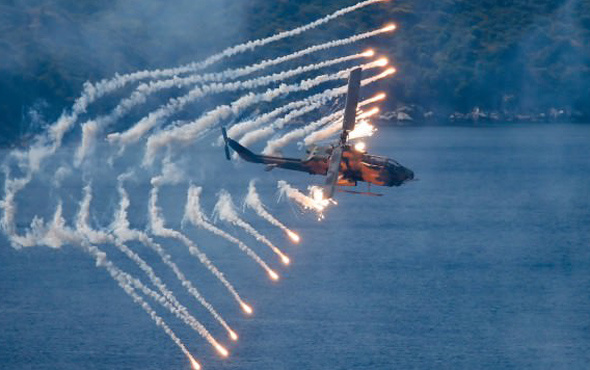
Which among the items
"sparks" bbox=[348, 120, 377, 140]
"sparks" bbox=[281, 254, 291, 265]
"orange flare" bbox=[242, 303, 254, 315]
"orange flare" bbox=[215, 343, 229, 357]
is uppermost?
"sparks" bbox=[281, 254, 291, 265]

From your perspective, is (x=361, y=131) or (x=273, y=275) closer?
(x=361, y=131)

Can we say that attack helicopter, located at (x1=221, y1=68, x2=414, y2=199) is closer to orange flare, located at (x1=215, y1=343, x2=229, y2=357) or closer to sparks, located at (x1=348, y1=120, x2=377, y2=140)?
sparks, located at (x1=348, y1=120, x2=377, y2=140)

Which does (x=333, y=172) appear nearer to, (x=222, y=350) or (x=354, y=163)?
(x=354, y=163)

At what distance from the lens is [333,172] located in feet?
279

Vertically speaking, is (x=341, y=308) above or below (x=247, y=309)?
above

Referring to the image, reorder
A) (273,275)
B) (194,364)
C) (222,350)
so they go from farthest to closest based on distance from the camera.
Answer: (273,275), (222,350), (194,364)

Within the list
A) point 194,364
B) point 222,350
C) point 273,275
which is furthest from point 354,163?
point 273,275

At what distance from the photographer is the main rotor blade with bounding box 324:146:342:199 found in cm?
8156

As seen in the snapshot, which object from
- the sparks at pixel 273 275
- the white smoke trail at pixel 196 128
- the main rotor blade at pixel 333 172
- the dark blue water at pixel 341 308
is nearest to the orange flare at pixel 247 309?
the dark blue water at pixel 341 308

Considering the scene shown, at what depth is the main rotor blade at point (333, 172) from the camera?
81.6 meters

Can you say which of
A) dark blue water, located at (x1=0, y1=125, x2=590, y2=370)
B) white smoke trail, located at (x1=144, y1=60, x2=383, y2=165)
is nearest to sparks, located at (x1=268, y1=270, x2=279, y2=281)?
dark blue water, located at (x1=0, y1=125, x2=590, y2=370)

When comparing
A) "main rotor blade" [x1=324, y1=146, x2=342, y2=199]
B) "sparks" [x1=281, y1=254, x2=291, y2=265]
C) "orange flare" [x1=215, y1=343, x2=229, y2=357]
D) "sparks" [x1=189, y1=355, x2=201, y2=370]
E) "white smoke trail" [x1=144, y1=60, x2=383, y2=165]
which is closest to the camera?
"main rotor blade" [x1=324, y1=146, x2=342, y2=199]

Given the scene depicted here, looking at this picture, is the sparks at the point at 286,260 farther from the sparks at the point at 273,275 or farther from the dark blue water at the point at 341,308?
the sparks at the point at 273,275

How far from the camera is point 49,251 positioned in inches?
7013
